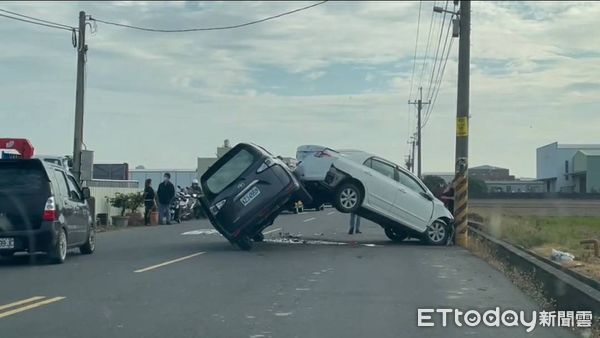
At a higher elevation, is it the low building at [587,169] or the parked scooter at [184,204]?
the low building at [587,169]

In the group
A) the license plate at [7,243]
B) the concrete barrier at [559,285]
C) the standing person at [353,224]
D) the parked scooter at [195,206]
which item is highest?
the parked scooter at [195,206]

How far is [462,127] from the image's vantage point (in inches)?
862

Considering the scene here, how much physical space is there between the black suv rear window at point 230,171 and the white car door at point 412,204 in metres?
3.93

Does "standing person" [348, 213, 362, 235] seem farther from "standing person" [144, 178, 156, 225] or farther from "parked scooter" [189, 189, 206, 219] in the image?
"parked scooter" [189, 189, 206, 219]

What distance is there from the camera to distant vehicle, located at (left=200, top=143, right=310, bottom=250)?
1806cm

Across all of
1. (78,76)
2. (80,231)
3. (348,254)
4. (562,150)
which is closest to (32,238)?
(80,231)

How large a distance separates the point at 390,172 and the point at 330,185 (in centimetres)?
168

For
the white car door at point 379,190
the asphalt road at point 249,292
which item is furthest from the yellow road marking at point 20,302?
the white car door at point 379,190

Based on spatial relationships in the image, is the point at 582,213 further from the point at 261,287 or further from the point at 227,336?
the point at 227,336

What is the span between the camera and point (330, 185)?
20031 millimetres

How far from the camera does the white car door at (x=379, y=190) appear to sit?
2023 cm

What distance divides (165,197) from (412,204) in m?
13.2

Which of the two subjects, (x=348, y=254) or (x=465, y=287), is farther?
(x=348, y=254)

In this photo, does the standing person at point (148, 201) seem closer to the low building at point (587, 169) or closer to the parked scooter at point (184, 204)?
the parked scooter at point (184, 204)
